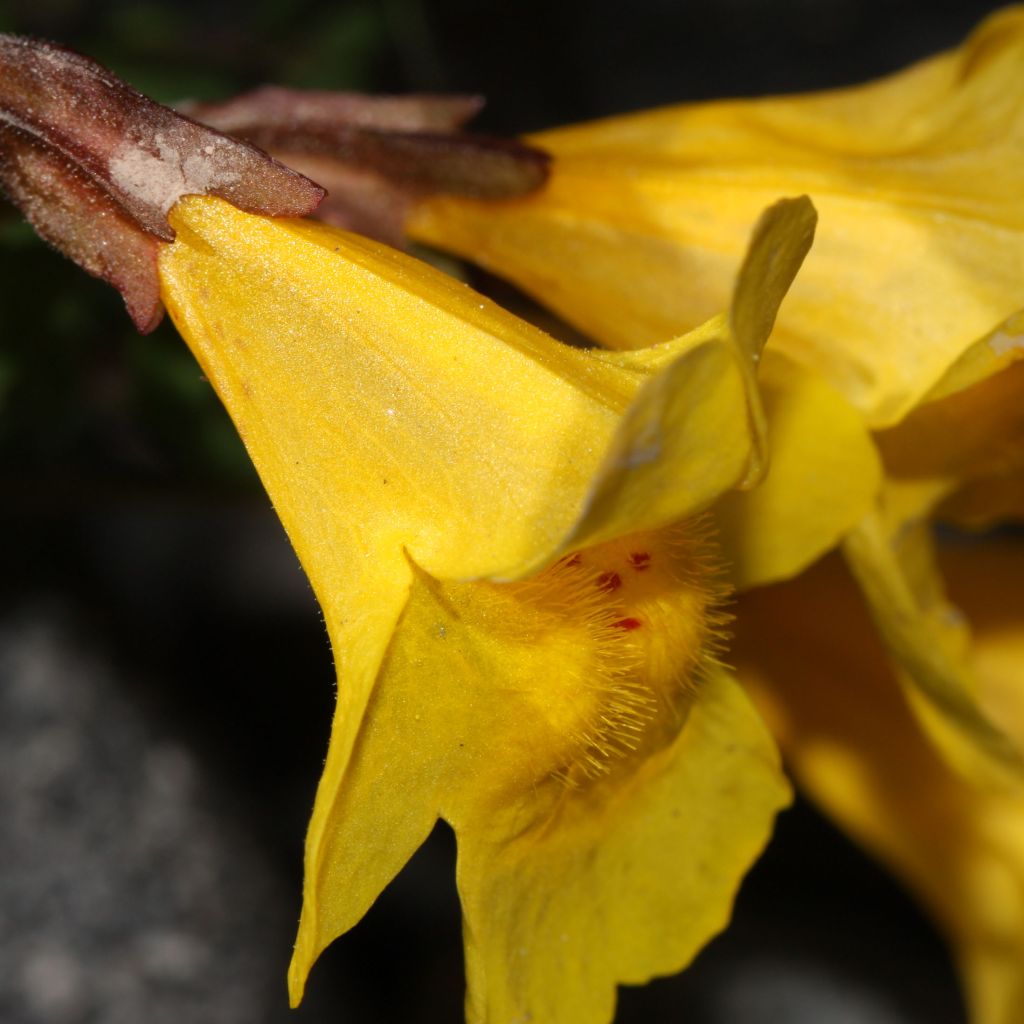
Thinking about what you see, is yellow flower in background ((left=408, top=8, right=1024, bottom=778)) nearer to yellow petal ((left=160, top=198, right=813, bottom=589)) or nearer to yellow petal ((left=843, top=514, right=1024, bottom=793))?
yellow petal ((left=843, top=514, right=1024, bottom=793))

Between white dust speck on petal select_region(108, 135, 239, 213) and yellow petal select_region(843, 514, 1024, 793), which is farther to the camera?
yellow petal select_region(843, 514, 1024, 793)

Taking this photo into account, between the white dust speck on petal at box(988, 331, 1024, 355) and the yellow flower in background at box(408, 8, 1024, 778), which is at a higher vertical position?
the white dust speck on petal at box(988, 331, 1024, 355)

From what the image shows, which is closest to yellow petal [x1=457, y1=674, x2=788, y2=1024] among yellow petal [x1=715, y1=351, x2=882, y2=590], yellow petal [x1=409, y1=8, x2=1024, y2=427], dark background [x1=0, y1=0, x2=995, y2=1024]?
yellow petal [x1=715, y1=351, x2=882, y2=590]

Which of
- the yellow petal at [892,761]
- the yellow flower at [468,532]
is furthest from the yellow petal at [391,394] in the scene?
the yellow petal at [892,761]

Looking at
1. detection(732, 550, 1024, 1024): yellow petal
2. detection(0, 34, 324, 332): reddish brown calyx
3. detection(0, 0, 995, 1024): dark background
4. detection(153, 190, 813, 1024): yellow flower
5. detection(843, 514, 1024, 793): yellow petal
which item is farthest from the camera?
detection(0, 0, 995, 1024): dark background

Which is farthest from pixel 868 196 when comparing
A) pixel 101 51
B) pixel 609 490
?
pixel 101 51

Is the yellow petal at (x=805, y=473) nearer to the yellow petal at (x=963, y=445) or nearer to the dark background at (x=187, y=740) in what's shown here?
the yellow petal at (x=963, y=445)
